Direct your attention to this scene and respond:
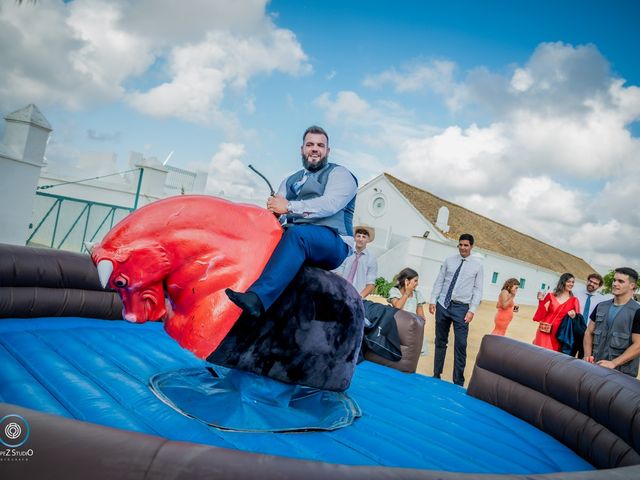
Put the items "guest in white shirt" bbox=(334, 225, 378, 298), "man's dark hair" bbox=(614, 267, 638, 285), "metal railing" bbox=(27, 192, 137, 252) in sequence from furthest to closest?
"metal railing" bbox=(27, 192, 137, 252) → "guest in white shirt" bbox=(334, 225, 378, 298) → "man's dark hair" bbox=(614, 267, 638, 285)

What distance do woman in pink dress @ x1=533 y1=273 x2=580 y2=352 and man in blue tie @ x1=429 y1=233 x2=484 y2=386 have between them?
2.44 ft

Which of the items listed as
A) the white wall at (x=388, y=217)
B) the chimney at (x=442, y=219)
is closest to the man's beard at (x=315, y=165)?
the white wall at (x=388, y=217)

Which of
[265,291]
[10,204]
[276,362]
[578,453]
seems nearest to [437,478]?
[265,291]

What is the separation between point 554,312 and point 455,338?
46.0 inches

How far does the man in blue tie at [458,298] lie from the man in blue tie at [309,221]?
294 centimetres

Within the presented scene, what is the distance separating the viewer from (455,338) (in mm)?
5207

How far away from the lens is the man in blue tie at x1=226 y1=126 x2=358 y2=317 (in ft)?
6.97

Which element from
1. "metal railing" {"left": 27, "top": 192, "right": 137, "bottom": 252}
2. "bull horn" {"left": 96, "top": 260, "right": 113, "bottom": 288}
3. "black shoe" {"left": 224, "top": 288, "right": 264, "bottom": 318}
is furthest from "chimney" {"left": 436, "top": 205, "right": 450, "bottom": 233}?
"bull horn" {"left": 96, "top": 260, "right": 113, "bottom": 288}

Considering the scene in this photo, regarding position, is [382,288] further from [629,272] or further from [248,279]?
[248,279]

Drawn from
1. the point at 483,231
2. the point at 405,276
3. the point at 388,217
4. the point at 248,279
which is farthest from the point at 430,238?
the point at 248,279

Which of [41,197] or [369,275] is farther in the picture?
[41,197]

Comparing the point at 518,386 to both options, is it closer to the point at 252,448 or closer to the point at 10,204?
the point at 252,448

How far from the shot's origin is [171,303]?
2.26 metres

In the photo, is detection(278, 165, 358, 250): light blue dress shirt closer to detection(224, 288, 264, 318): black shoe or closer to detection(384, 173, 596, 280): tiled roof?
detection(224, 288, 264, 318): black shoe
